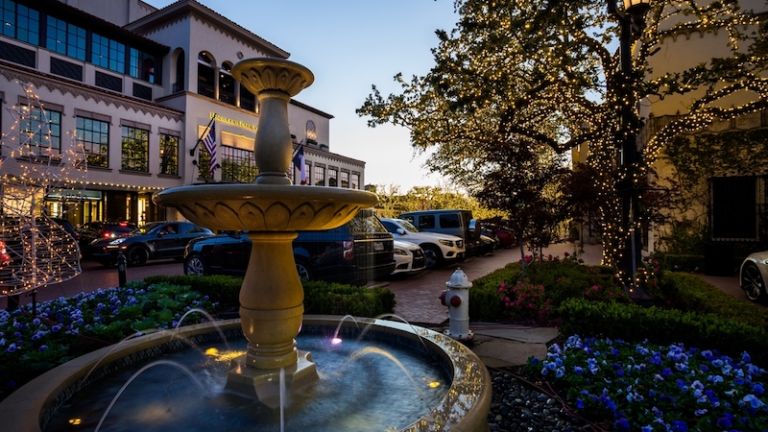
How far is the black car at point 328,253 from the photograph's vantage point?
902 centimetres

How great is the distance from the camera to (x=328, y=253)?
355 inches

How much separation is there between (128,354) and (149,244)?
13.4 m

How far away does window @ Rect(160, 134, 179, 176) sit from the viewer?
80.5ft

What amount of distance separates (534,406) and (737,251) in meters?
12.6

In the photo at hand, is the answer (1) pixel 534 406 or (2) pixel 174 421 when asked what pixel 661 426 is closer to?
(1) pixel 534 406

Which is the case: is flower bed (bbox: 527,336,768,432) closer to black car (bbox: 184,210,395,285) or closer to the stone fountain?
the stone fountain

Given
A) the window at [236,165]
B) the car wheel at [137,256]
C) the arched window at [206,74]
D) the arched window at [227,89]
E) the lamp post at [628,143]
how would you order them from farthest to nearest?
the arched window at [227,89] < the window at [236,165] < the arched window at [206,74] < the car wheel at [137,256] < the lamp post at [628,143]

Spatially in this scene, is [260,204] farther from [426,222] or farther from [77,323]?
[426,222]

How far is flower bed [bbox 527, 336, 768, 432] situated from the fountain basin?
2.34 metres

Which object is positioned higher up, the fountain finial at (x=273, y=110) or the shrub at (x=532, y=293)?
the fountain finial at (x=273, y=110)

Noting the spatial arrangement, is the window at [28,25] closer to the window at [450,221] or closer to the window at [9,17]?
the window at [9,17]

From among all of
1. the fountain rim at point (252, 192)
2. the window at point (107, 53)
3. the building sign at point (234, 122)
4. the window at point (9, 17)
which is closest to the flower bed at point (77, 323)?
the fountain rim at point (252, 192)

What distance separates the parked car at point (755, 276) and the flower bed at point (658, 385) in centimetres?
531

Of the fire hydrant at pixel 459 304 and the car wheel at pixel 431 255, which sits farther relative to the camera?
the car wheel at pixel 431 255
